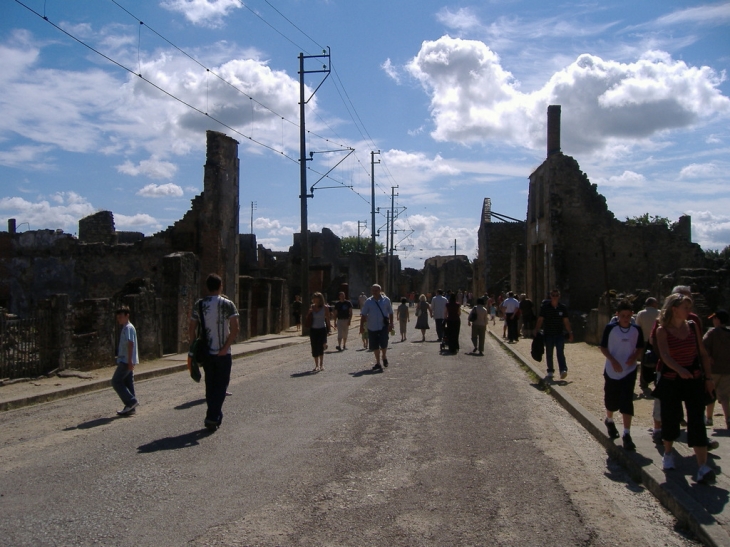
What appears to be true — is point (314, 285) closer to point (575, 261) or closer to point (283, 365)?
point (575, 261)

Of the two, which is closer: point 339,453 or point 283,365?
point 339,453

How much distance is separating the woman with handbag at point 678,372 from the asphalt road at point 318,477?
74 cm

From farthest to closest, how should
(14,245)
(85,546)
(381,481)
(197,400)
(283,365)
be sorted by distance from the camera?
(14,245) < (283,365) < (197,400) < (381,481) < (85,546)

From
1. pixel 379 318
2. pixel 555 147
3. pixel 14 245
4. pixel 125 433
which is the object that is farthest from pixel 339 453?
pixel 14 245

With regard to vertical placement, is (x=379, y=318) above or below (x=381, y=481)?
above

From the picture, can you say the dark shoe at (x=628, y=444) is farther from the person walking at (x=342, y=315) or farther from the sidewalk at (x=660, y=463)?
the person walking at (x=342, y=315)

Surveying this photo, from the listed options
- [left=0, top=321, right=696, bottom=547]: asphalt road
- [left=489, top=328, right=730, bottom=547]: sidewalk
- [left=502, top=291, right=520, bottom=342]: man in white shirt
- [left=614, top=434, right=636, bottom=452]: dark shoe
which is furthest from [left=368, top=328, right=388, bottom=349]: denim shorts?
[left=502, top=291, right=520, bottom=342]: man in white shirt

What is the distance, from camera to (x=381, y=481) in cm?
657

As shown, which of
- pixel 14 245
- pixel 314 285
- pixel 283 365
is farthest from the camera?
pixel 314 285

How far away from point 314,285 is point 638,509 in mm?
39874

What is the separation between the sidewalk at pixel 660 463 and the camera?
5500 millimetres

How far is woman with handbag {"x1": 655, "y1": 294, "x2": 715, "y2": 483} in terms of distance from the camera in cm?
675

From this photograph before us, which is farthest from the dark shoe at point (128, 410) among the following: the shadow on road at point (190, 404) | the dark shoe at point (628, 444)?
the dark shoe at point (628, 444)

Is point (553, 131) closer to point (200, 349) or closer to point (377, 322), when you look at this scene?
point (377, 322)
